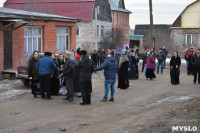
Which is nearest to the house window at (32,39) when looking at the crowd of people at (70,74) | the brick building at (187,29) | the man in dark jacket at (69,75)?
the crowd of people at (70,74)

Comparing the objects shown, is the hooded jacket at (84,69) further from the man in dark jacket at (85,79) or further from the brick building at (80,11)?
the brick building at (80,11)

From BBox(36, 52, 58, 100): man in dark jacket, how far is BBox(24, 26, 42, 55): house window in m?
11.1

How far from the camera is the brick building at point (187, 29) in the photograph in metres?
56.7

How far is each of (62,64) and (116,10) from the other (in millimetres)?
50514

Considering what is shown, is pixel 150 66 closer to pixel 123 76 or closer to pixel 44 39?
pixel 123 76

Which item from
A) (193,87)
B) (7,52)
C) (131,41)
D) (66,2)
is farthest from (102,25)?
(193,87)

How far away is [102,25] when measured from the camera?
187 feet

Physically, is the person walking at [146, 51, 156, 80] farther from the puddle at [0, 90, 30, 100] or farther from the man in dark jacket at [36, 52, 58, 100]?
the man in dark jacket at [36, 52, 58, 100]

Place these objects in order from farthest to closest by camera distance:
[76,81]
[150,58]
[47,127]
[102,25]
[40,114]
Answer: [102,25]
[150,58]
[76,81]
[40,114]
[47,127]

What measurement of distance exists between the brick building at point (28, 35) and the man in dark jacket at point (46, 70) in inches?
296

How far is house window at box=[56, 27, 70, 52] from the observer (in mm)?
28614

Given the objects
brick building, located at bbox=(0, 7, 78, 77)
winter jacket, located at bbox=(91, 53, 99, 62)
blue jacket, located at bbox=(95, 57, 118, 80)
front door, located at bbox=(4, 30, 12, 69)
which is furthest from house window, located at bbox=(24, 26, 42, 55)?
blue jacket, located at bbox=(95, 57, 118, 80)

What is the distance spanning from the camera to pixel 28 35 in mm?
24969

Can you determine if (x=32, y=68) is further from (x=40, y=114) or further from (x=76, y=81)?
(x=40, y=114)
